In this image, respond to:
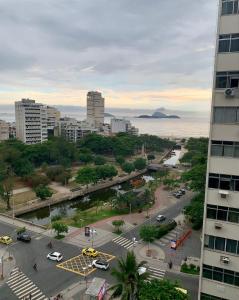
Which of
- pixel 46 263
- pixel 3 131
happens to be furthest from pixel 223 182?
pixel 3 131

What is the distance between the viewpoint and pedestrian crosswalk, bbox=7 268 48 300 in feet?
120

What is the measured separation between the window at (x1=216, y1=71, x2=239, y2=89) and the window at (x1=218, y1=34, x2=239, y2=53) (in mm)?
75

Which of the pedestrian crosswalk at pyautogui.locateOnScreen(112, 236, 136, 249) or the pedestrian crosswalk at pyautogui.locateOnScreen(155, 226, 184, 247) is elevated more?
the pedestrian crosswalk at pyautogui.locateOnScreen(155, 226, 184, 247)

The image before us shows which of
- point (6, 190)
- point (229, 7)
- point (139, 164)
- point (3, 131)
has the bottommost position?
point (6, 190)

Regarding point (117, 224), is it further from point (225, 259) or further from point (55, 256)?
point (225, 259)

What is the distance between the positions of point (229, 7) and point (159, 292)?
2198 centimetres

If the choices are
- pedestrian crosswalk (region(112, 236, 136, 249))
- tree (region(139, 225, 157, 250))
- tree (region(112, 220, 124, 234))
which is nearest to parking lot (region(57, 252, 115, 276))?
pedestrian crosswalk (region(112, 236, 136, 249))

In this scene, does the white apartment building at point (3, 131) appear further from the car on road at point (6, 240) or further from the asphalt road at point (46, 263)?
the car on road at point (6, 240)

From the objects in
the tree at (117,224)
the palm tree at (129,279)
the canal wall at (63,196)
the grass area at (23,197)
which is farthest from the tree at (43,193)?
the palm tree at (129,279)

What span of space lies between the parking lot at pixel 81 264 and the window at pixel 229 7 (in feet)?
109

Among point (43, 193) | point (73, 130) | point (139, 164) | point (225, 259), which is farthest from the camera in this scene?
point (73, 130)

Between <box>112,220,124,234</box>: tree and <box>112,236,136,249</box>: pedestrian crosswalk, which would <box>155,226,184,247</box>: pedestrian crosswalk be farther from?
<box>112,220,124,234</box>: tree

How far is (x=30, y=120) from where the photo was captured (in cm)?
15088

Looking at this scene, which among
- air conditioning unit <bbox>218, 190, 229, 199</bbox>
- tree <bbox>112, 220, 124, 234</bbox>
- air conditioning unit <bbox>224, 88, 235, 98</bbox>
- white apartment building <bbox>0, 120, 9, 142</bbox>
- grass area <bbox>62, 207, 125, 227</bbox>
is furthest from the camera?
white apartment building <bbox>0, 120, 9, 142</bbox>
